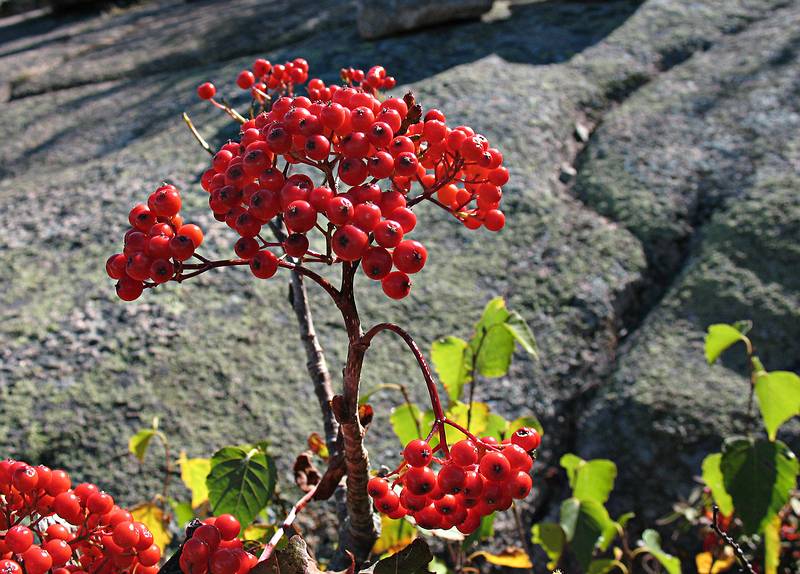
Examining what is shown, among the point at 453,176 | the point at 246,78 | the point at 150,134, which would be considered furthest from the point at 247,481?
the point at 150,134

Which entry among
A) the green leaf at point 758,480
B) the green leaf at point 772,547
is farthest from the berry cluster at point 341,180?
the green leaf at point 772,547

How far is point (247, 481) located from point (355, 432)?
1.11 ft

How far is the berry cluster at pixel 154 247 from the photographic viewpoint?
2.92 ft

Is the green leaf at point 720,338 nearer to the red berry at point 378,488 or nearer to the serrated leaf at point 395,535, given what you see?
the serrated leaf at point 395,535

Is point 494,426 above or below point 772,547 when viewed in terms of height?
above

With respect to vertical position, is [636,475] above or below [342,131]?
below

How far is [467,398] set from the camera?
6.55 ft

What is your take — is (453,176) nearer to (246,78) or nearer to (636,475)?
(246,78)

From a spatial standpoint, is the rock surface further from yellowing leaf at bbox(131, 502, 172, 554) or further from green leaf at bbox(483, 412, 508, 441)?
yellowing leaf at bbox(131, 502, 172, 554)

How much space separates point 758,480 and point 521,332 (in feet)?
1.87

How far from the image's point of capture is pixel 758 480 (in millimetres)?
1577

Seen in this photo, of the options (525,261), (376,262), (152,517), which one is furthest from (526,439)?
(525,261)

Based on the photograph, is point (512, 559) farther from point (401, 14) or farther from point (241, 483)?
point (401, 14)

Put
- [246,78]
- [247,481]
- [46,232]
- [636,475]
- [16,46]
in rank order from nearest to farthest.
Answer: [247,481], [246,78], [636,475], [46,232], [16,46]
